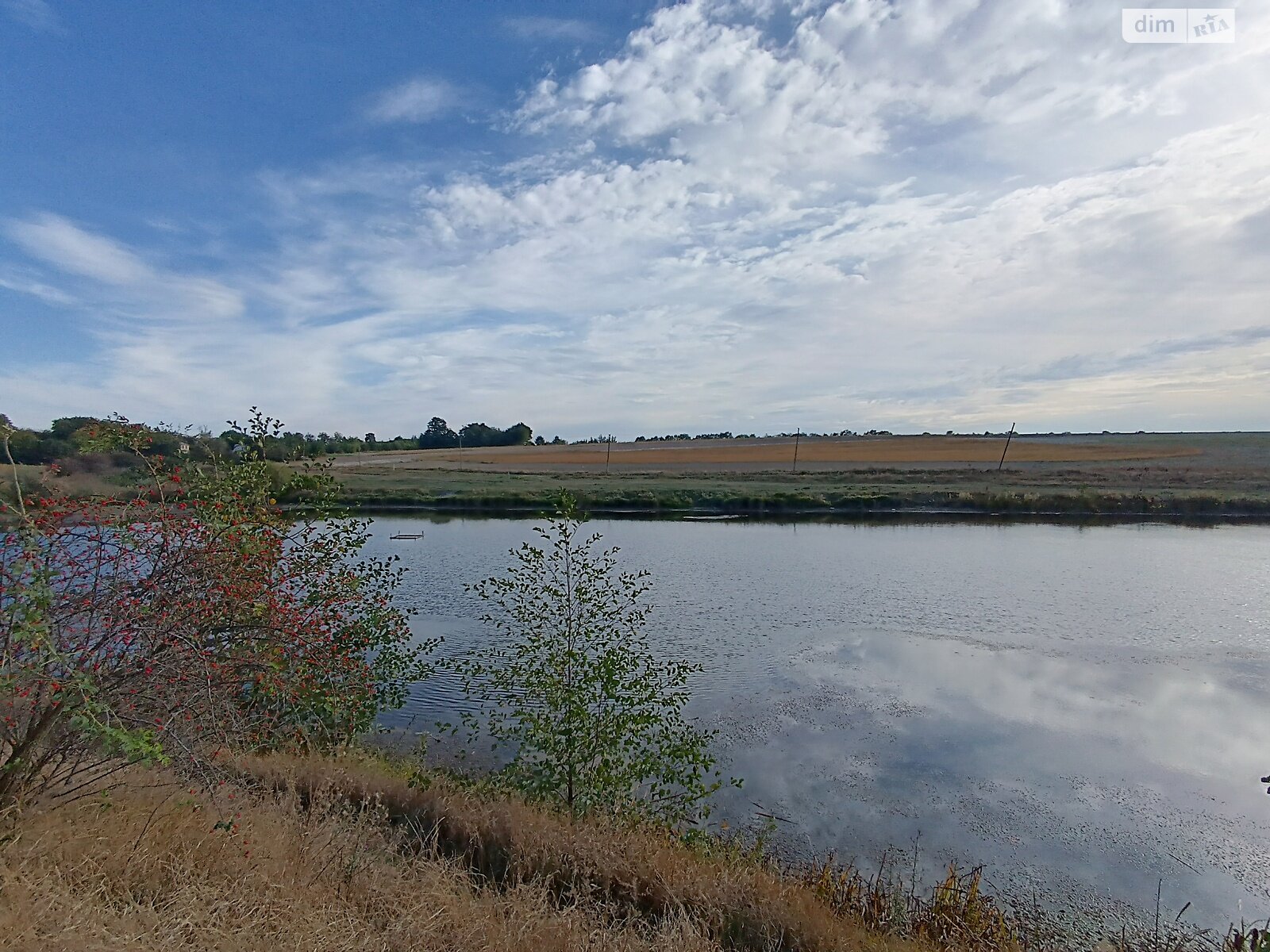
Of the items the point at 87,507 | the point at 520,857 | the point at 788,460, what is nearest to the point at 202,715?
the point at 87,507

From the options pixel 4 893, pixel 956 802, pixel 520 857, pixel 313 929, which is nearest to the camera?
pixel 4 893

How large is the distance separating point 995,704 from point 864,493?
30.8 metres

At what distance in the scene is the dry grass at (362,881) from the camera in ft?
10.9

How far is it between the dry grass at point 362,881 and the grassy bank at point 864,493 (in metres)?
30.1

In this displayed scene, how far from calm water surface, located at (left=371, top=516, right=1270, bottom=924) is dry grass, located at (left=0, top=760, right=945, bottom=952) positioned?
2.29 metres

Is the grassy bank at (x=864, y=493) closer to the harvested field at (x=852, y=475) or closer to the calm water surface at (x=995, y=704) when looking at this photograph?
the harvested field at (x=852, y=475)

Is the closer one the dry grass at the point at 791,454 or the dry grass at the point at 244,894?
the dry grass at the point at 244,894

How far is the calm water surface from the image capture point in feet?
22.7

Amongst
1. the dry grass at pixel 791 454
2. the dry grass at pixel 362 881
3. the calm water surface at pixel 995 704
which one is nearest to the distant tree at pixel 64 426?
the dry grass at pixel 362 881

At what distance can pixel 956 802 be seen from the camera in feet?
25.2

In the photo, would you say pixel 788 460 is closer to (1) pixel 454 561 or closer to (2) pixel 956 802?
(1) pixel 454 561

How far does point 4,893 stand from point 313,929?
51.5 inches

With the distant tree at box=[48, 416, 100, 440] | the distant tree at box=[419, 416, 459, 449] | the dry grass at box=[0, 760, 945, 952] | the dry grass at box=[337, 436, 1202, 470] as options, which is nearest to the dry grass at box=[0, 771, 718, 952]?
the dry grass at box=[0, 760, 945, 952]

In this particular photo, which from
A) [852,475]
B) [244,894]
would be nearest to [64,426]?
[244,894]
